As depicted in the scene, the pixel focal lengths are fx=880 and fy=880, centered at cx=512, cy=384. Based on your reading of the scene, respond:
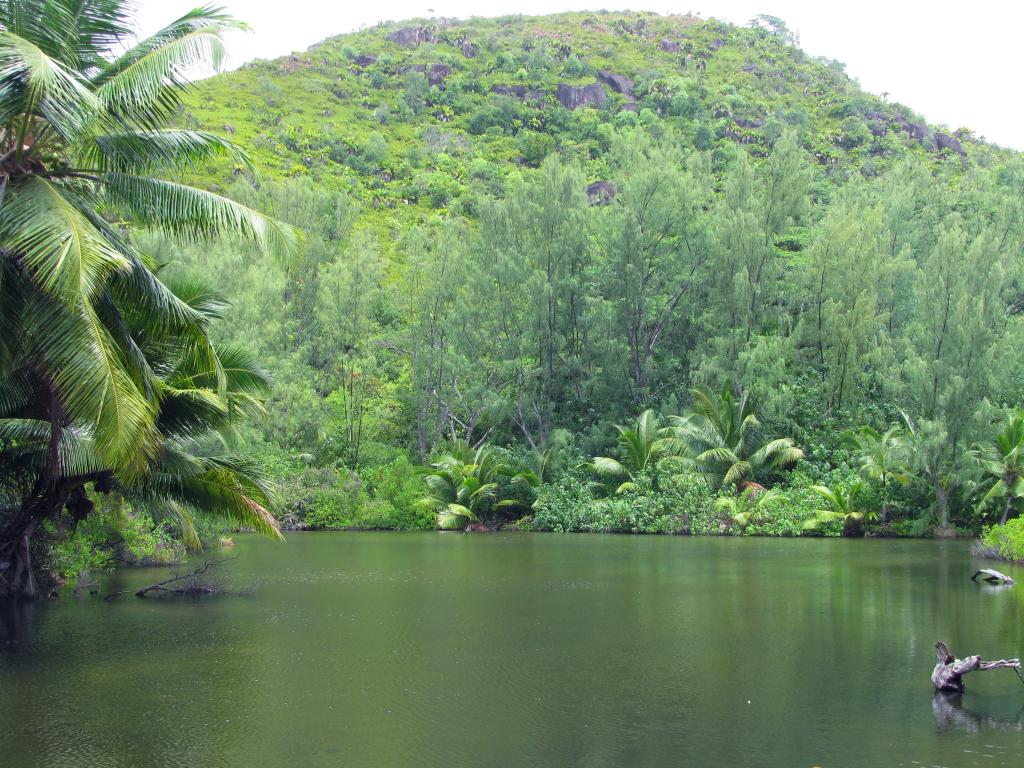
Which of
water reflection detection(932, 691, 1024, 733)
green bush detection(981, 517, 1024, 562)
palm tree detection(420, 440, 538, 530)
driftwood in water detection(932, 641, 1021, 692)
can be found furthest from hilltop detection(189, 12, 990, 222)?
water reflection detection(932, 691, 1024, 733)

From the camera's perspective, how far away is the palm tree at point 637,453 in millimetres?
31844

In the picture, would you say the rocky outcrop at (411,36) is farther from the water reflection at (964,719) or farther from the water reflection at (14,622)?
the water reflection at (964,719)

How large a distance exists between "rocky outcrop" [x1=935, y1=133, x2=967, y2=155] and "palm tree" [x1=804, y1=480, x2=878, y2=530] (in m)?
56.0

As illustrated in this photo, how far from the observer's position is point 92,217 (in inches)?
407

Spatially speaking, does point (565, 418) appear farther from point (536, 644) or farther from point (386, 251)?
point (536, 644)

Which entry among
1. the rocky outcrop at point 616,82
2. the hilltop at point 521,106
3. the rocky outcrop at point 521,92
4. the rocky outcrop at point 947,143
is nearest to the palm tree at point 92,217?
the hilltop at point 521,106

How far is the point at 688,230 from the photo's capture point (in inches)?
1404

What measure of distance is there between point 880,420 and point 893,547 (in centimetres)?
985

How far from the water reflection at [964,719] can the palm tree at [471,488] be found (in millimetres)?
24908

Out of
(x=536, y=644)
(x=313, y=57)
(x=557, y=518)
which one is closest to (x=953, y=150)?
(x=557, y=518)

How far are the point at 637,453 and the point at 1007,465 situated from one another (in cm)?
1256

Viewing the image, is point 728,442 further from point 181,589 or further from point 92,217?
point 92,217

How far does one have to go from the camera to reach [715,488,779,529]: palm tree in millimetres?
28250

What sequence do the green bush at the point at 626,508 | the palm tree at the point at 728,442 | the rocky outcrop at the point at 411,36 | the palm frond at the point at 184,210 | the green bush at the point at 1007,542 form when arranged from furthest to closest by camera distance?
the rocky outcrop at the point at 411,36 < the palm tree at the point at 728,442 < the green bush at the point at 626,508 < the green bush at the point at 1007,542 < the palm frond at the point at 184,210
